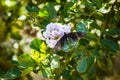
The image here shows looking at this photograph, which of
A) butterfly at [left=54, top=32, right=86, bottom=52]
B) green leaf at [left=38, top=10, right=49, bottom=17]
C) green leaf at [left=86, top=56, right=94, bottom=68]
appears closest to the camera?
butterfly at [left=54, top=32, right=86, bottom=52]

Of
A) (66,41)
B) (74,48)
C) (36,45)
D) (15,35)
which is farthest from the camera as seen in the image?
(15,35)

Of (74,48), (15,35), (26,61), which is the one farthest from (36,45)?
(15,35)

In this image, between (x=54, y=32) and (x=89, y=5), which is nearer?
(x=54, y=32)

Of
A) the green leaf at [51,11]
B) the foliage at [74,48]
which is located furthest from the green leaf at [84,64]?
the green leaf at [51,11]

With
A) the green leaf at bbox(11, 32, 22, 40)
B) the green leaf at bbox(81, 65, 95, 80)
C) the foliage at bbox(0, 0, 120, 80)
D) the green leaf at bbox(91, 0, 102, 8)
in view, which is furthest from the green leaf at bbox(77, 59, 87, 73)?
the green leaf at bbox(11, 32, 22, 40)

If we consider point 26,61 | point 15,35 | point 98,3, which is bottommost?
point 26,61

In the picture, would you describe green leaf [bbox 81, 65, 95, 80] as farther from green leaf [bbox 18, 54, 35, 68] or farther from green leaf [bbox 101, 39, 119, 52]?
green leaf [bbox 18, 54, 35, 68]

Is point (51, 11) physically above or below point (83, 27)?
above

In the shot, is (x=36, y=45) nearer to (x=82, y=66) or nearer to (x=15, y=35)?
(x=82, y=66)

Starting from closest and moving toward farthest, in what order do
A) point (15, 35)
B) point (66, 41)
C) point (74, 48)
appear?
1. point (66, 41)
2. point (74, 48)
3. point (15, 35)
